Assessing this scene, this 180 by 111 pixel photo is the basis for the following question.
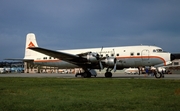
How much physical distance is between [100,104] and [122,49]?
2180 cm

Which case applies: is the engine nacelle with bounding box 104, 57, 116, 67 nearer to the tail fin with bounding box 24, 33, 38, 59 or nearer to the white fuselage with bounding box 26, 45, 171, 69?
the white fuselage with bounding box 26, 45, 171, 69

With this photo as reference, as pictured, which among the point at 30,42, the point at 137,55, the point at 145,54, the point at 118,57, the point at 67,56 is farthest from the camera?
the point at 30,42

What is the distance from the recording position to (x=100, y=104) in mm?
8352

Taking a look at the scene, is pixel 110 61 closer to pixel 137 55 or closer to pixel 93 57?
pixel 93 57

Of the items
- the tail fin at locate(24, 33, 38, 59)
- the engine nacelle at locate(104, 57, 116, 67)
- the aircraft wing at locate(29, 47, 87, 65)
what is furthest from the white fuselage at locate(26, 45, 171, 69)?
the tail fin at locate(24, 33, 38, 59)

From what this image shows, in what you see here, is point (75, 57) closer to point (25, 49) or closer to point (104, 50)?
point (104, 50)

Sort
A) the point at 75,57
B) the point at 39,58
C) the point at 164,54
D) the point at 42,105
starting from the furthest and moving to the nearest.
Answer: the point at 39,58, the point at 75,57, the point at 164,54, the point at 42,105

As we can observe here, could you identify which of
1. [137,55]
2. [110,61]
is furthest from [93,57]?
[137,55]

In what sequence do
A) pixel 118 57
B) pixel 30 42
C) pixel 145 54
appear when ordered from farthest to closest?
pixel 30 42, pixel 118 57, pixel 145 54

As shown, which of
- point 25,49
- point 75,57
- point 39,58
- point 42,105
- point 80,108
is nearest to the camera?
point 80,108

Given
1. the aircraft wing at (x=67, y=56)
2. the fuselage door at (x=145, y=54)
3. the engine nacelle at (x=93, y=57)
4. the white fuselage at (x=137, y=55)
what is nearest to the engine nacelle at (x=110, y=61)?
the white fuselage at (x=137, y=55)

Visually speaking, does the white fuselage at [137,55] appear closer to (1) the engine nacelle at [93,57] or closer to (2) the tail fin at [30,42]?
(1) the engine nacelle at [93,57]

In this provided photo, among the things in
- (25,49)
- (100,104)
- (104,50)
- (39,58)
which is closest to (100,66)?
(104,50)

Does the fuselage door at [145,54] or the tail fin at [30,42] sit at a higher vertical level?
the tail fin at [30,42]
